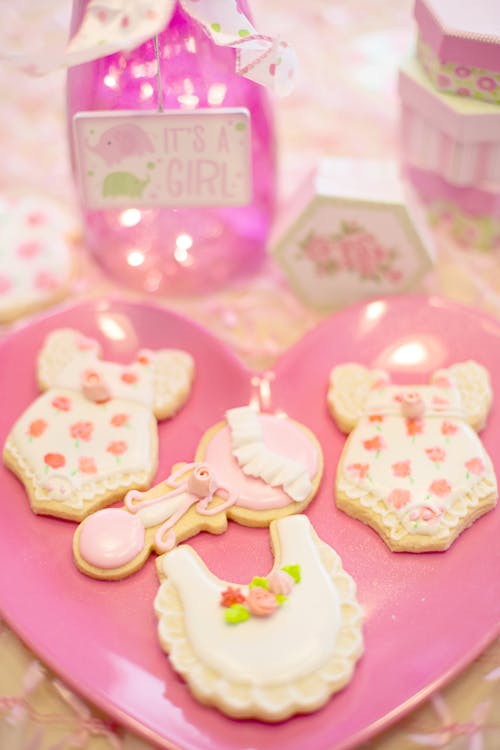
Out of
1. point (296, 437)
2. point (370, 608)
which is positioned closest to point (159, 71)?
point (296, 437)

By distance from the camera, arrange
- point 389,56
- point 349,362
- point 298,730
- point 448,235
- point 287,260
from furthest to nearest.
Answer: point 389,56, point 448,235, point 287,260, point 349,362, point 298,730

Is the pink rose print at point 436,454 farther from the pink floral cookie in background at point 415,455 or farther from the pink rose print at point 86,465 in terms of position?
the pink rose print at point 86,465

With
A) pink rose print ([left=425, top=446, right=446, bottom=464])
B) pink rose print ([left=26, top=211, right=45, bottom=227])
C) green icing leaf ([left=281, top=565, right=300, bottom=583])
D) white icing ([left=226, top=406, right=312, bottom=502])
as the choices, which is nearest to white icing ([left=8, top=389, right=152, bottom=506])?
white icing ([left=226, top=406, right=312, bottom=502])

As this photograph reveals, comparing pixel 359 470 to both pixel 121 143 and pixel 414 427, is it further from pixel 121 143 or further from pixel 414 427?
pixel 121 143

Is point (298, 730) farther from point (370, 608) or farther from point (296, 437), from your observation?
point (296, 437)

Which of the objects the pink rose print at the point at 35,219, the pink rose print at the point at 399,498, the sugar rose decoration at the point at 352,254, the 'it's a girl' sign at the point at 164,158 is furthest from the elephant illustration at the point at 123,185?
the pink rose print at the point at 399,498

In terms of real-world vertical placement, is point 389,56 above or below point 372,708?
above
